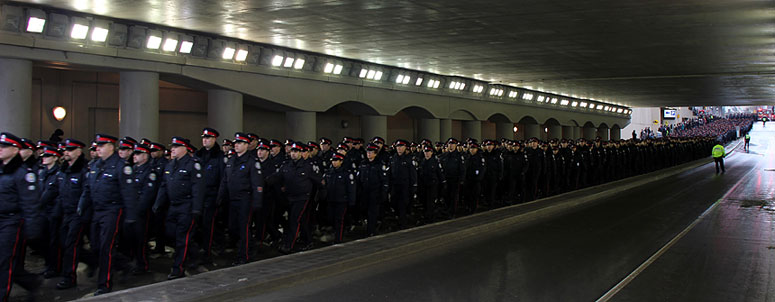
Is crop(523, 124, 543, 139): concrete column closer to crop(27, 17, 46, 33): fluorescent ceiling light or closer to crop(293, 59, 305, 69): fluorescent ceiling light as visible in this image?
crop(293, 59, 305, 69): fluorescent ceiling light

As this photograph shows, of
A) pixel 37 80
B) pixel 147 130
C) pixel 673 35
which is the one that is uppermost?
pixel 673 35

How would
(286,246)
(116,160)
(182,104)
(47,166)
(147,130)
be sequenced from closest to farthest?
(116,160) → (47,166) → (286,246) → (147,130) → (182,104)

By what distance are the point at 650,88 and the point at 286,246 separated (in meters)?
30.9

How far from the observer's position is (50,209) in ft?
27.1

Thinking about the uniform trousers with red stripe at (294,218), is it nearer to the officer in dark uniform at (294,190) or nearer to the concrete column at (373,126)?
the officer in dark uniform at (294,190)

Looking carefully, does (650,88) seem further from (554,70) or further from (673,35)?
(673,35)

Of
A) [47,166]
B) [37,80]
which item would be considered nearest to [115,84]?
[37,80]

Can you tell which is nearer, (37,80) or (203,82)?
(37,80)

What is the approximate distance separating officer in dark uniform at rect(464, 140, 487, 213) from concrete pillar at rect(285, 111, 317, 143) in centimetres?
810

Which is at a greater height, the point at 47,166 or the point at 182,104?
the point at 182,104

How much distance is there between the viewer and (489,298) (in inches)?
278

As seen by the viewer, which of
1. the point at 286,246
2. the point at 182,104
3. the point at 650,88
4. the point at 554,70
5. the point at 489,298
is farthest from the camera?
the point at 650,88

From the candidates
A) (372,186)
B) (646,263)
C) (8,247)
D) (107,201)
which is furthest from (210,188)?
(646,263)

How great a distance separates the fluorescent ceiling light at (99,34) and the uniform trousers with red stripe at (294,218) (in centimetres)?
818
